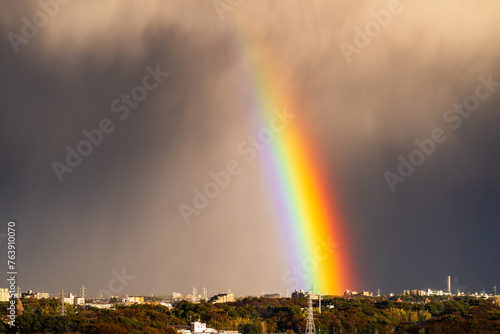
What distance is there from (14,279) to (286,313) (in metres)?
91.7

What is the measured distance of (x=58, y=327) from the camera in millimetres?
94625

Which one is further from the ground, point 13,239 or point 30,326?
point 13,239

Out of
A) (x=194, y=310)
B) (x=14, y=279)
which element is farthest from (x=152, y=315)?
(x=14, y=279)

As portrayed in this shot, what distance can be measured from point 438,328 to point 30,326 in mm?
52534

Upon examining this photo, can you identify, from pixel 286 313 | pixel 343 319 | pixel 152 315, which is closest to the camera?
pixel 152 315

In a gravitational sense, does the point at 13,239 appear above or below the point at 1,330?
Answer: above

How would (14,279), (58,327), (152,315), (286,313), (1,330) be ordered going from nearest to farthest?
1. (14,279)
2. (1,330)
3. (58,327)
4. (152,315)
5. (286,313)

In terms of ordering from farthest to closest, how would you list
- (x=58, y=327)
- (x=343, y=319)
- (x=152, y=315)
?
(x=343, y=319), (x=152, y=315), (x=58, y=327)

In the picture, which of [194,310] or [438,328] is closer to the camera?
[438,328]

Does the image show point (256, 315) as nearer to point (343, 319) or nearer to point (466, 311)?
point (343, 319)

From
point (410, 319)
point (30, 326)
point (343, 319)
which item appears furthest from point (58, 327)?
point (410, 319)

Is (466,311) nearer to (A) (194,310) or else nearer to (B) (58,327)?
(A) (194,310)

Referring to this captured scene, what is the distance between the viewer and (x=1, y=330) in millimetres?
88125

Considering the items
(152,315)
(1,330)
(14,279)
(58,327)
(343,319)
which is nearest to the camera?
(14,279)
